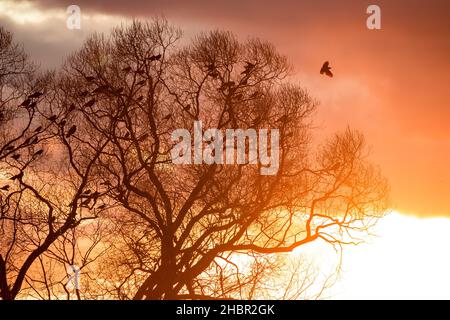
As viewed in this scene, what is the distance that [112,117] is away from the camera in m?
19.3

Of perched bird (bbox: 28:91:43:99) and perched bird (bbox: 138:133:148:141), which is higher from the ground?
perched bird (bbox: 28:91:43:99)

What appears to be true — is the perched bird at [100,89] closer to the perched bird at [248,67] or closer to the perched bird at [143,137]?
the perched bird at [143,137]

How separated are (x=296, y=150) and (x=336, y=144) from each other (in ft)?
3.66

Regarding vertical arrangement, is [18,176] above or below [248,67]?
below

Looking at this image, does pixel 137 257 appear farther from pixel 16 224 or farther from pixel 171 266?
pixel 16 224

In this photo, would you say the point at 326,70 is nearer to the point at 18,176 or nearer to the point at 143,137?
the point at 143,137

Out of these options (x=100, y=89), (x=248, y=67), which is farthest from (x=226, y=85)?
(x=100, y=89)

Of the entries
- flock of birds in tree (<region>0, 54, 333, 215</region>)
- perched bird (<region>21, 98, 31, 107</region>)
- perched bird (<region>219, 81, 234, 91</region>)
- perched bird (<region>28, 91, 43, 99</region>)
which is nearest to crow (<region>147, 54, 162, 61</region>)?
flock of birds in tree (<region>0, 54, 333, 215</region>)
